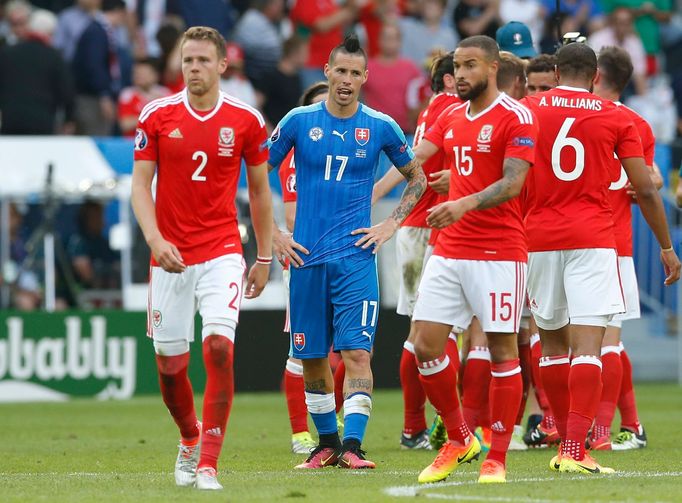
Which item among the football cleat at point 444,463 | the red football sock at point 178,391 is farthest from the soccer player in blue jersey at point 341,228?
the red football sock at point 178,391

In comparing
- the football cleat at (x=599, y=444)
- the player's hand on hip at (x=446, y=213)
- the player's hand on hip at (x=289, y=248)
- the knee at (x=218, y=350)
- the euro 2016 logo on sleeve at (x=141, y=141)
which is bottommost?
the football cleat at (x=599, y=444)

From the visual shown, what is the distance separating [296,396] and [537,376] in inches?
84.4

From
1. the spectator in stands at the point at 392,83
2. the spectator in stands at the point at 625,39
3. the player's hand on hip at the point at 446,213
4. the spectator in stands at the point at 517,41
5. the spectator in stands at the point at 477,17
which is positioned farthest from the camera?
the spectator in stands at the point at 625,39

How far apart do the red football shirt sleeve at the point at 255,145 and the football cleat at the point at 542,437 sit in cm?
402

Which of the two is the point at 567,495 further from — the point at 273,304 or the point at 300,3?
the point at 300,3

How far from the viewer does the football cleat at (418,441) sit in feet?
37.8

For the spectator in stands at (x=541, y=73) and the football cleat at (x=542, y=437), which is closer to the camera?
the spectator in stands at (x=541, y=73)

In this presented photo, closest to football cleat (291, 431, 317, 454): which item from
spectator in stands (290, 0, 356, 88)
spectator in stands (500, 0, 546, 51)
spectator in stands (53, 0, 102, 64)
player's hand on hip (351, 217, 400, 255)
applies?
player's hand on hip (351, 217, 400, 255)

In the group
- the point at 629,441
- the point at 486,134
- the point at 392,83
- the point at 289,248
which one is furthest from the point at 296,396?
the point at 392,83

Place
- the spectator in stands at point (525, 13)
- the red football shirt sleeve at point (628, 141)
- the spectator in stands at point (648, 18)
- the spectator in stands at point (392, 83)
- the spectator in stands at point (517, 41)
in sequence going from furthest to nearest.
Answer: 1. the spectator in stands at point (648, 18)
2. the spectator in stands at point (525, 13)
3. the spectator in stands at point (392, 83)
4. the spectator in stands at point (517, 41)
5. the red football shirt sleeve at point (628, 141)

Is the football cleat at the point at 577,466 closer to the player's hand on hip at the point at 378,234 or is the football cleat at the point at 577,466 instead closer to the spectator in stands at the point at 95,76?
the player's hand on hip at the point at 378,234

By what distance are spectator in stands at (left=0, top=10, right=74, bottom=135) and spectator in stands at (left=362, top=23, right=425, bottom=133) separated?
13.1ft

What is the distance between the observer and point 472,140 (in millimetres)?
8953

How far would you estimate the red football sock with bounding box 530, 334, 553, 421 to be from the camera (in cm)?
1181
